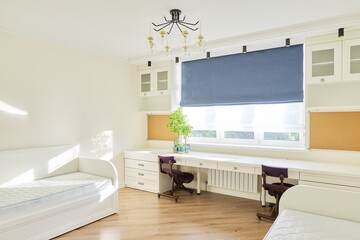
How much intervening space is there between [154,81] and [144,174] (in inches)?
69.6

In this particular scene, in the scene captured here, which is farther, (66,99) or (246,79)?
(246,79)

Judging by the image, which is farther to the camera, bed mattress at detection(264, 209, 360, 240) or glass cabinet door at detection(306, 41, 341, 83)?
glass cabinet door at detection(306, 41, 341, 83)

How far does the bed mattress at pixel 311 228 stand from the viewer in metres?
1.61

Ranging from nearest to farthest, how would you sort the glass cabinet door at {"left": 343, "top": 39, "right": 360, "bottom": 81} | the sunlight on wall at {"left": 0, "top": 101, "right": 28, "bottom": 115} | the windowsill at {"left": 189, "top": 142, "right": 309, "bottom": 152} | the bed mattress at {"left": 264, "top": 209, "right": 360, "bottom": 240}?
the bed mattress at {"left": 264, "top": 209, "right": 360, "bottom": 240}
the glass cabinet door at {"left": 343, "top": 39, "right": 360, "bottom": 81}
the sunlight on wall at {"left": 0, "top": 101, "right": 28, "bottom": 115}
the windowsill at {"left": 189, "top": 142, "right": 309, "bottom": 152}

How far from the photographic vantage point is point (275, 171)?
289 cm

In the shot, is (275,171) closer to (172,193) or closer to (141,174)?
(172,193)

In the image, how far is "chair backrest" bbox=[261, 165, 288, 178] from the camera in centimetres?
284

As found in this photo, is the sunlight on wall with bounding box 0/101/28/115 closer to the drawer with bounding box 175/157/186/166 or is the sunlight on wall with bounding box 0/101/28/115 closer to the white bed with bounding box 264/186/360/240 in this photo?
the drawer with bounding box 175/157/186/166

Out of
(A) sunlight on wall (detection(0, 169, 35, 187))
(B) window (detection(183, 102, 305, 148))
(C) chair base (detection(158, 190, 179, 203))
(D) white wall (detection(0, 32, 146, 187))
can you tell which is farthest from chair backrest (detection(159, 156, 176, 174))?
(A) sunlight on wall (detection(0, 169, 35, 187))

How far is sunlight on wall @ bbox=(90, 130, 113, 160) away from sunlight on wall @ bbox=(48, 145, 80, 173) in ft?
1.31

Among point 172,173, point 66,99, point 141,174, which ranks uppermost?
point 66,99

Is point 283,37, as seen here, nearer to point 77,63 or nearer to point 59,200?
point 77,63

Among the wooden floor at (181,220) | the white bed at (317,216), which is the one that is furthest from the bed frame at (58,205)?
the white bed at (317,216)

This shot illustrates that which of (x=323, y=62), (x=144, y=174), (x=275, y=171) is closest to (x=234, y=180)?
(x=275, y=171)
